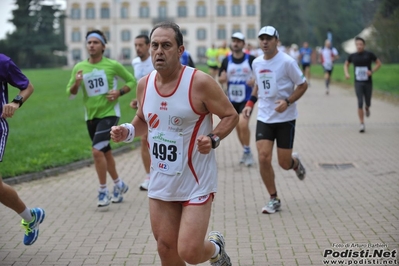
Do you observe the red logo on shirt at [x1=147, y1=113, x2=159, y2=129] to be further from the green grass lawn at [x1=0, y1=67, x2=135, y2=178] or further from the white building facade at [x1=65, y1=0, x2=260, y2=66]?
the white building facade at [x1=65, y1=0, x2=260, y2=66]

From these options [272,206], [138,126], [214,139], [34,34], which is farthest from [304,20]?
A: [214,139]

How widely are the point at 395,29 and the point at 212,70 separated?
11203 mm

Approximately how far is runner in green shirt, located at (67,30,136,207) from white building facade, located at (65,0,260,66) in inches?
4160

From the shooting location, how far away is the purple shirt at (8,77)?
6829mm

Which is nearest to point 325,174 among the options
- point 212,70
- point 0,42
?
point 212,70

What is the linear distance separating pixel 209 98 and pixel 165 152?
513 mm

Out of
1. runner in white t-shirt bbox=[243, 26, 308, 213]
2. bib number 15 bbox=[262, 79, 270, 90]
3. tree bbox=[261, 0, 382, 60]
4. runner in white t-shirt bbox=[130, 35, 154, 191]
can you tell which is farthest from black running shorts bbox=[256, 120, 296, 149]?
tree bbox=[261, 0, 382, 60]

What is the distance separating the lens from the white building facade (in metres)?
Answer: 116

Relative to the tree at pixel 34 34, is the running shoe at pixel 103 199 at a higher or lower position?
higher

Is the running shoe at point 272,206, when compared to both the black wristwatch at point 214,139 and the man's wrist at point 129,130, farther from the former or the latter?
the black wristwatch at point 214,139

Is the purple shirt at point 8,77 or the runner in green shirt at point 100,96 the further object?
the runner in green shirt at point 100,96

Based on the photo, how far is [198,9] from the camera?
11750cm

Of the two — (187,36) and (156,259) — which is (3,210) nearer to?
Answer: (156,259)

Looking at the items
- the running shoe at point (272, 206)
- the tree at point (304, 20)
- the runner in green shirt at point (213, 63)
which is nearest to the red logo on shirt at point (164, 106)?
the running shoe at point (272, 206)
